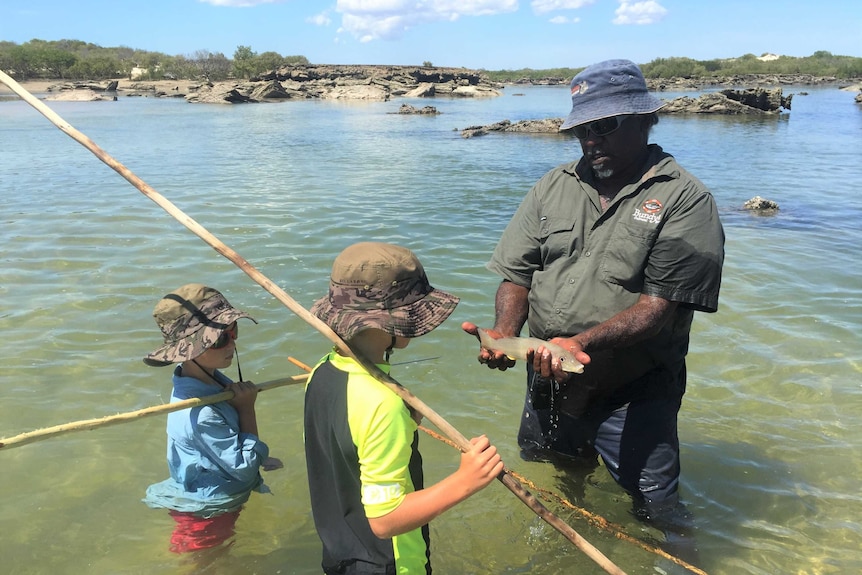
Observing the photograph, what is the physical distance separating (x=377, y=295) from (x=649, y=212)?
1.55 metres

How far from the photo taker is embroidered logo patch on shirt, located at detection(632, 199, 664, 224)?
290cm

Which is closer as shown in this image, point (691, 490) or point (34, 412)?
point (691, 490)

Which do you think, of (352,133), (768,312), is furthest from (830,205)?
(352,133)

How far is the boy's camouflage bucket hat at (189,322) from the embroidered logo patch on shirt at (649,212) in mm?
2041

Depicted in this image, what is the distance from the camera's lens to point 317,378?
217cm

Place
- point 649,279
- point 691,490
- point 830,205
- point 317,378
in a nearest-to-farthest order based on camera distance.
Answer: point 317,378
point 649,279
point 691,490
point 830,205

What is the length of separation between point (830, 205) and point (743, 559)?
13.2 m

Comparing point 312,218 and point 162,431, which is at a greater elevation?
point 312,218

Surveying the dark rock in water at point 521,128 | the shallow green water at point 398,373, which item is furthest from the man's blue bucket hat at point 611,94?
the dark rock in water at point 521,128

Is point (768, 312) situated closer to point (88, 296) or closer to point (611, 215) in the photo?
point (611, 215)

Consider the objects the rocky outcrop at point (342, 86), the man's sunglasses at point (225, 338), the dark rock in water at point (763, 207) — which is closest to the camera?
the man's sunglasses at point (225, 338)

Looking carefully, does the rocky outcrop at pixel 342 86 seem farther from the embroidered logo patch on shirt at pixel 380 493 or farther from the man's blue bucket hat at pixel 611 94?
the embroidered logo patch on shirt at pixel 380 493

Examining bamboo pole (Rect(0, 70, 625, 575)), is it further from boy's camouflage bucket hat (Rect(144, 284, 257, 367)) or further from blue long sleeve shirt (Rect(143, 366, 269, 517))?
blue long sleeve shirt (Rect(143, 366, 269, 517))

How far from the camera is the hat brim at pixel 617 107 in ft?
9.67
